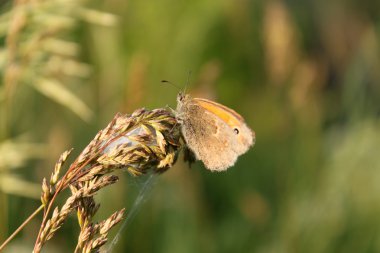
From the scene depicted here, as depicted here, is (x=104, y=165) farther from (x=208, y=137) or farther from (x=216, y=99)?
(x=216, y=99)

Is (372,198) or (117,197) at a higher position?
(372,198)

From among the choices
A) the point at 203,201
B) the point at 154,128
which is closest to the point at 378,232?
the point at 203,201

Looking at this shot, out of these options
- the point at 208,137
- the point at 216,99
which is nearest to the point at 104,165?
the point at 208,137

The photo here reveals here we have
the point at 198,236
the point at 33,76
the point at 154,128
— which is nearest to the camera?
the point at 154,128

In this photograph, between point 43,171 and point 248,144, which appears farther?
point 43,171


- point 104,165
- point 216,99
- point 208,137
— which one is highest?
point 216,99

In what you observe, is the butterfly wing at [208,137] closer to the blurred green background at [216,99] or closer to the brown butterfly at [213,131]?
the brown butterfly at [213,131]

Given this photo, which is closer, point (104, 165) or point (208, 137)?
point (104, 165)

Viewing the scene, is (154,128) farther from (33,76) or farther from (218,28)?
(218,28)

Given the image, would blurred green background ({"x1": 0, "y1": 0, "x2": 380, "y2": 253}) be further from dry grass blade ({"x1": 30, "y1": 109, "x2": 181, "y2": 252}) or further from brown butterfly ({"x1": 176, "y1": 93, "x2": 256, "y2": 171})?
dry grass blade ({"x1": 30, "y1": 109, "x2": 181, "y2": 252})
